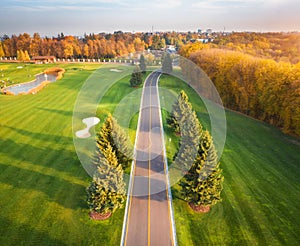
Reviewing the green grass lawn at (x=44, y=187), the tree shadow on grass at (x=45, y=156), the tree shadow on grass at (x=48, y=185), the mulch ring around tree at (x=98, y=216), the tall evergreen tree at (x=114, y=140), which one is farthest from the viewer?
the tree shadow on grass at (x=45, y=156)

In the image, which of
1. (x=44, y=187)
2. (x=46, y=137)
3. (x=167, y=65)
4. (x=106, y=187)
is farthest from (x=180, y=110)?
(x=167, y=65)

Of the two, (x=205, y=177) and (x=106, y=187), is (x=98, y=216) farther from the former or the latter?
(x=205, y=177)

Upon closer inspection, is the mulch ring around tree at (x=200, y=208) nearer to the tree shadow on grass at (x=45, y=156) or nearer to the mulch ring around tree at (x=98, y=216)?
the mulch ring around tree at (x=98, y=216)

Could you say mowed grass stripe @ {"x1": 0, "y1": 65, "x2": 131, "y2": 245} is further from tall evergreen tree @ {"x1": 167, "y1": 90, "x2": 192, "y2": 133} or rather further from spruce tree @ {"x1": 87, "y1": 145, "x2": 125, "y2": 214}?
tall evergreen tree @ {"x1": 167, "y1": 90, "x2": 192, "y2": 133}

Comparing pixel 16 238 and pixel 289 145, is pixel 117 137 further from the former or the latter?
pixel 289 145

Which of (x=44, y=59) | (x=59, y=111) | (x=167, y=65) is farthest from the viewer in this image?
(x=44, y=59)

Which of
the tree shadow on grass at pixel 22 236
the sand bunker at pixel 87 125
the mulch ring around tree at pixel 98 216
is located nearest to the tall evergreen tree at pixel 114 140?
the mulch ring around tree at pixel 98 216
